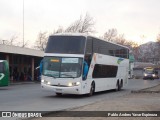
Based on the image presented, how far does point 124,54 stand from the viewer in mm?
34844

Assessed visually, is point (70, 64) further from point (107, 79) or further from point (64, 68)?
point (107, 79)

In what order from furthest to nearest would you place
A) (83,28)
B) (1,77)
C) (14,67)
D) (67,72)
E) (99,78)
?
(83,28)
(14,67)
(1,77)
(99,78)
(67,72)

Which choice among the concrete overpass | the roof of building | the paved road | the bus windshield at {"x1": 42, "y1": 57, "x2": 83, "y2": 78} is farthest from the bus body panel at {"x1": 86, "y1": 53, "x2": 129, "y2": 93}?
the concrete overpass

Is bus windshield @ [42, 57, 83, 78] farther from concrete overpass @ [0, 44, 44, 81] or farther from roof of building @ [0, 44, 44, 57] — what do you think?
concrete overpass @ [0, 44, 44, 81]

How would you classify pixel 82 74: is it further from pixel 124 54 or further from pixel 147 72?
pixel 147 72

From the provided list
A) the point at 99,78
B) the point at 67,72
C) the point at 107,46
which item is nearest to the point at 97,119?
the point at 67,72

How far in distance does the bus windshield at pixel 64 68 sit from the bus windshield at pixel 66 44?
0.50m

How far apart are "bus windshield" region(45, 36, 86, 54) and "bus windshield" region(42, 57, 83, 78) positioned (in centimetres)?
50

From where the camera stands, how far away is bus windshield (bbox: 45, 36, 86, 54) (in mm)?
23564

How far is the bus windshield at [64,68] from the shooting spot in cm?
2316

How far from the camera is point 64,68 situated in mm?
23250

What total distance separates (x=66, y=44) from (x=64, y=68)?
4.91 feet

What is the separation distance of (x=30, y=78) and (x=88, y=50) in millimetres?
35916

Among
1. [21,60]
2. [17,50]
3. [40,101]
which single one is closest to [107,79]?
[40,101]
